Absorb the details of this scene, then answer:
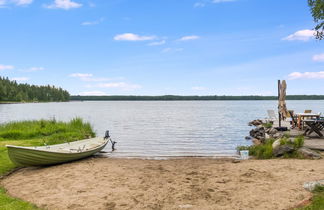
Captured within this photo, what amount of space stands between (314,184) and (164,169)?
4961 mm

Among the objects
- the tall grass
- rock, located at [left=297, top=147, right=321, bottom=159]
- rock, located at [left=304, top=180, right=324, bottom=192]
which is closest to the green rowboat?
the tall grass

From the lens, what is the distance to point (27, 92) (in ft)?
456

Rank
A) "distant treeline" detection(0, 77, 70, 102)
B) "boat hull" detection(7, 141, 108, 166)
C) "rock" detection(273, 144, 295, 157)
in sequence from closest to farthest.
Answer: "boat hull" detection(7, 141, 108, 166) < "rock" detection(273, 144, 295, 157) < "distant treeline" detection(0, 77, 70, 102)

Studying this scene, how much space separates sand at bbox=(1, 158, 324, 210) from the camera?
19.4ft

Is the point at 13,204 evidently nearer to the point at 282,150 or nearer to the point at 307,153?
the point at 282,150

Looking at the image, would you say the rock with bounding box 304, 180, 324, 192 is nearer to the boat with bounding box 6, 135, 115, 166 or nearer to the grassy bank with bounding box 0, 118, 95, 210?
the boat with bounding box 6, 135, 115, 166

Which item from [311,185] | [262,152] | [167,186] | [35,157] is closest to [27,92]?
[35,157]

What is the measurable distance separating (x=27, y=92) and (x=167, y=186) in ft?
490

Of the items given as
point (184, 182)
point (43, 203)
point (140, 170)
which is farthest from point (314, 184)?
point (43, 203)

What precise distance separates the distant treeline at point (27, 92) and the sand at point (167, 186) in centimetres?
12083

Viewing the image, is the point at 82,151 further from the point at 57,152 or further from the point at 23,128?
the point at 23,128

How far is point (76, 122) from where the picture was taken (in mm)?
20438

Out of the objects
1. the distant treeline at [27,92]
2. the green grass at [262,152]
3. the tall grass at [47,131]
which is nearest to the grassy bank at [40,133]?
the tall grass at [47,131]

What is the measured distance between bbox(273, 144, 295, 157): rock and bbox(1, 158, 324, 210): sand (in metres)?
1.25
